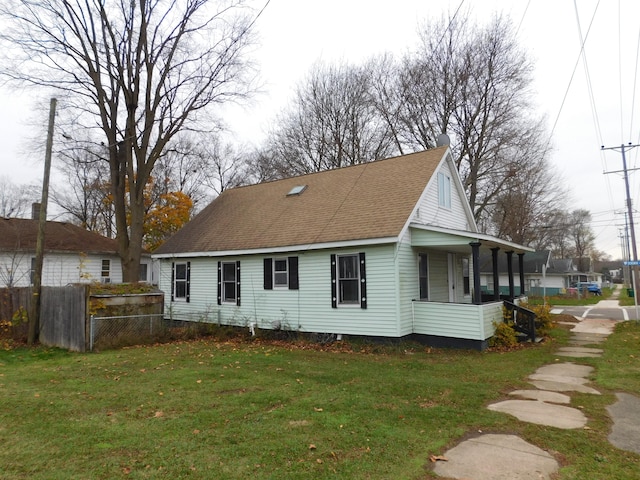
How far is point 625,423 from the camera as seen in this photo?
5414 mm

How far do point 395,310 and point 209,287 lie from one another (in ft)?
24.8

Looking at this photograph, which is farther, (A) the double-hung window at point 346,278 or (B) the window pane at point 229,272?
(B) the window pane at point 229,272

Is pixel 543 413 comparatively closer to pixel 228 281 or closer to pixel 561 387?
pixel 561 387

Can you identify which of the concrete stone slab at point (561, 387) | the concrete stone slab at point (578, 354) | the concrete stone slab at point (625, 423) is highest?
the concrete stone slab at point (625, 423)

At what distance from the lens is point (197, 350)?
11.2 m

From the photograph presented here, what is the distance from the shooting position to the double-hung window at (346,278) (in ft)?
39.0

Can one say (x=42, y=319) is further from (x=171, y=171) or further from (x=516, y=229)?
(x=516, y=229)

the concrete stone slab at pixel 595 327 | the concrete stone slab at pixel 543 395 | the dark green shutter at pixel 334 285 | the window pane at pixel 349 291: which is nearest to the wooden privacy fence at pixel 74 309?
the dark green shutter at pixel 334 285

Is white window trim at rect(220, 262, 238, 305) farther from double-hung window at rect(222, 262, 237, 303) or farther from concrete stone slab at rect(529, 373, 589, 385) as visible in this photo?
concrete stone slab at rect(529, 373, 589, 385)

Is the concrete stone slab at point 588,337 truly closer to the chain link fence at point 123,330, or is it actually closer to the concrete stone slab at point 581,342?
the concrete stone slab at point 581,342

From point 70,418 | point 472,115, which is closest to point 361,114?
point 472,115

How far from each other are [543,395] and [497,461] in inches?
126

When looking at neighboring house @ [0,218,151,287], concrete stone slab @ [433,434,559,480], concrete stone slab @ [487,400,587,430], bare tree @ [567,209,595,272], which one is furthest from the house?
bare tree @ [567,209,595,272]

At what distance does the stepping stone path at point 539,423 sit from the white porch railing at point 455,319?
203 cm
